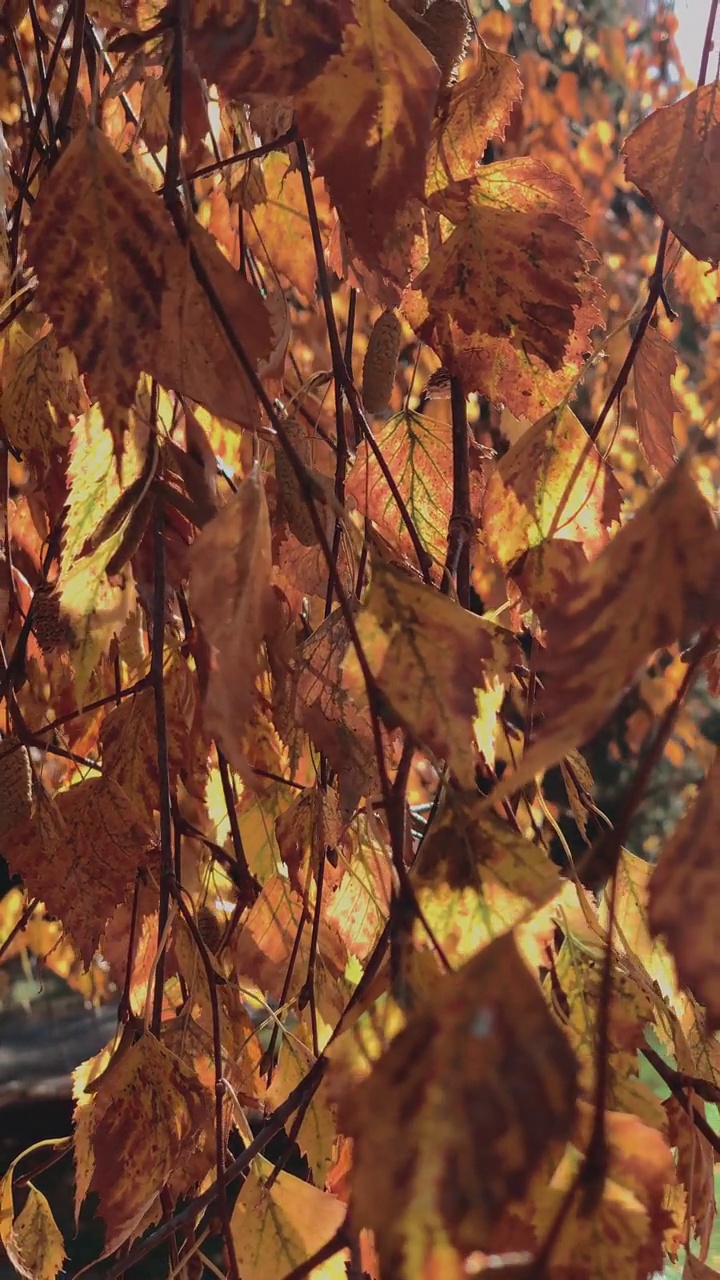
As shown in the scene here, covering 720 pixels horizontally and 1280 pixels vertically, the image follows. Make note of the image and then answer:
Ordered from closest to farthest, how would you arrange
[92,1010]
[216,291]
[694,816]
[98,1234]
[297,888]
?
[694,816]
[216,291]
[297,888]
[98,1234]
[92,1010]

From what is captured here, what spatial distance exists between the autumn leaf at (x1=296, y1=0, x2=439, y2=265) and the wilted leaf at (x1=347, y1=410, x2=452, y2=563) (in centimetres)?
22

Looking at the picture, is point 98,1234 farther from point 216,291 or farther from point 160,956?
point 216,291

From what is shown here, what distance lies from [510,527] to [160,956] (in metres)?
0.21

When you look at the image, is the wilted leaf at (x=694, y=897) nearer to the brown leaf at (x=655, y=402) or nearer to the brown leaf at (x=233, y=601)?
the brown leaf at (x=233, y=601)

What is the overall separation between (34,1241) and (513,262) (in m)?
0.56

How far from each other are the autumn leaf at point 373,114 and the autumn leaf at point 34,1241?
1.76 feet

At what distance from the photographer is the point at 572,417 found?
1.46 feet

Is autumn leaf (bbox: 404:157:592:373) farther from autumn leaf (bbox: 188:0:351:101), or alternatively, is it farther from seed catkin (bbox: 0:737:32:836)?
seed catkin (bbox: 0:737:32:836)

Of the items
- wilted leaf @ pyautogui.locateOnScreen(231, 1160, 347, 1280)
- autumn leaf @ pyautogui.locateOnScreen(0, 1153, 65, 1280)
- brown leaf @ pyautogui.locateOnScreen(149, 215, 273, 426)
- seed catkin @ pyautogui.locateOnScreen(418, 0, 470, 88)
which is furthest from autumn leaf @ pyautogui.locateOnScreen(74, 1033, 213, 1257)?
seed catkin @ pyautogui.locateOnScreen(418, 0, 470, 88)

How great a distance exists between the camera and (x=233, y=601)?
277 mm

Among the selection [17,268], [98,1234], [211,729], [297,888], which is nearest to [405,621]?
[211,729]

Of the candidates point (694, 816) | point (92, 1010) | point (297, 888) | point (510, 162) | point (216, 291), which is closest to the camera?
point (694, 816)

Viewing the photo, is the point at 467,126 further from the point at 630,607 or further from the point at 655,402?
the point at 630,607

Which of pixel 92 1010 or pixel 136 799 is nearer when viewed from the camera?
pixel 136 799
